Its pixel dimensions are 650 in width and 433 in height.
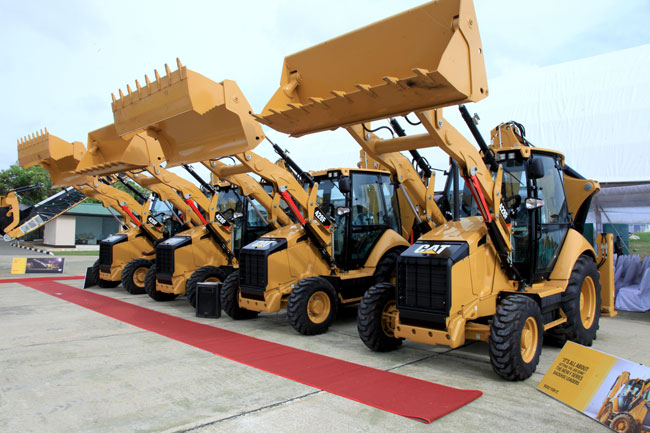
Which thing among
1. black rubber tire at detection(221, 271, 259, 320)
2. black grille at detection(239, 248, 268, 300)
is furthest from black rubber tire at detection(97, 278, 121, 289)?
black grille at detection(239, 248, 268, 300)

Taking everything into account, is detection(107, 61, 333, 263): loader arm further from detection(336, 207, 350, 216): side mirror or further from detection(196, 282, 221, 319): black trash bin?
detection(196, 282, 221, 319): black trash bin

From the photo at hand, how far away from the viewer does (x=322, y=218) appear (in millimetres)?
7086

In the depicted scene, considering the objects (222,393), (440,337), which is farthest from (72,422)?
(440,337)

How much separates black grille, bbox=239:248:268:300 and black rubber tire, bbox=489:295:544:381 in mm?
3465

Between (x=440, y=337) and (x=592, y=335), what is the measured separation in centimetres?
264

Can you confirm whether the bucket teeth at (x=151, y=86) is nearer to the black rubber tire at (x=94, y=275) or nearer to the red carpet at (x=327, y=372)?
the red carpet at (x=327, y=372)

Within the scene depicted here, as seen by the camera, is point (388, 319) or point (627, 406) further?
point (388, 319)

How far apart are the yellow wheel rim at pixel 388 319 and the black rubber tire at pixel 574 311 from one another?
1.89m

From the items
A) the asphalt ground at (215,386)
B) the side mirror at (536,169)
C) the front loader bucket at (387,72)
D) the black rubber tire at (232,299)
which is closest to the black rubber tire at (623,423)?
the asphalt ground at (215,386)

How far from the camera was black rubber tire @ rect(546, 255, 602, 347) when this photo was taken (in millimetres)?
5449

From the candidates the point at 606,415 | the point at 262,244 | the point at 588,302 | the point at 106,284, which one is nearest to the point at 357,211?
the point at 262,244

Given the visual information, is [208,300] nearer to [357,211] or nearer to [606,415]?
[357,211]

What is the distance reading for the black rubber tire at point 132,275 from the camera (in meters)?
10.6

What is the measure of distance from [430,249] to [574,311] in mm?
1995
